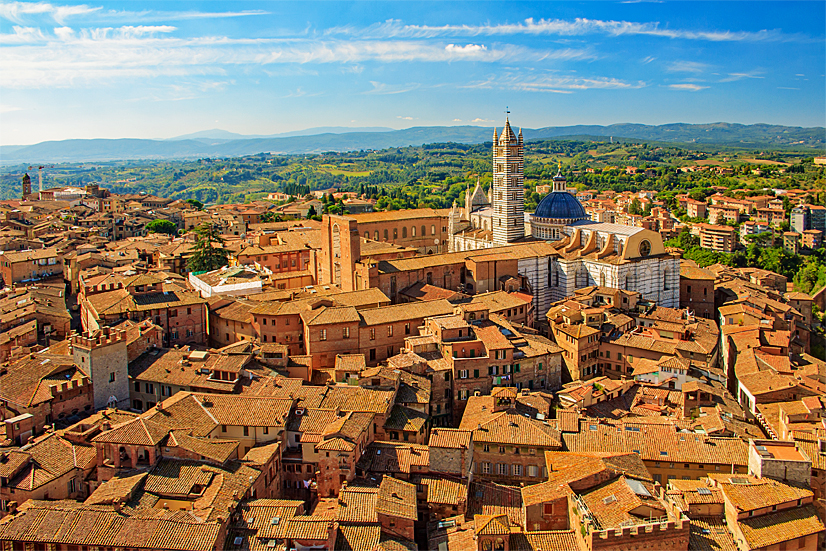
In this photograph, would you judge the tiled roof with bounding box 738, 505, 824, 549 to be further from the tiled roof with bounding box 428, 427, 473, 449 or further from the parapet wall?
the tiled roof with bounding box 428, 427, 473, 449

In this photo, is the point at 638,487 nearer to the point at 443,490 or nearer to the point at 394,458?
the point at 443,490

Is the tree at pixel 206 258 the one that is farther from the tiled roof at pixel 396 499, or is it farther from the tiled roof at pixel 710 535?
the tiled roof at pixel 710 535

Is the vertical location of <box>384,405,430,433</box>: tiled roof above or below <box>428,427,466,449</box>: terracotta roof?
below

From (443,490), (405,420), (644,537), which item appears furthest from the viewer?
(405,420)

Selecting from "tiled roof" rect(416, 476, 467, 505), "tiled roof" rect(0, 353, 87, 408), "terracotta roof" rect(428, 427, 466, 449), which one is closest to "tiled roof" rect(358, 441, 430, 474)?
"terracotta roof" rect(428, 427, 466, 449)

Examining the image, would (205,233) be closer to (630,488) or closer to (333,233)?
(333,233)

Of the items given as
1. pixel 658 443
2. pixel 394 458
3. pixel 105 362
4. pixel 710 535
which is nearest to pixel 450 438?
pixel 394 458
